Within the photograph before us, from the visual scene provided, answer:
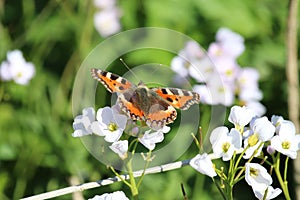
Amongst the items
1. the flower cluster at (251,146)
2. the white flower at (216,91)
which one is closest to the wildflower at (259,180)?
the flower cluster at (251,146)

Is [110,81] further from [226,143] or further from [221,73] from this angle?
[221,73]

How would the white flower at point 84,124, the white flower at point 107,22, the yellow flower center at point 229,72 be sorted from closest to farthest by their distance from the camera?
the white flower at point 84,124 → the yellow flower center at point 229,72 → the white flower at point 107,22

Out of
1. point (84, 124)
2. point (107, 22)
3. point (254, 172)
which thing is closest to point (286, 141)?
point (254, 172)

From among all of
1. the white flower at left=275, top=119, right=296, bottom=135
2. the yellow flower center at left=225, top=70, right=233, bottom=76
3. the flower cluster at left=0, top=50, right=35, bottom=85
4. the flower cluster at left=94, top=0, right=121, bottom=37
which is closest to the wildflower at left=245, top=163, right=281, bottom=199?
the white flower at left=275, top=119, right=296, bottom=135

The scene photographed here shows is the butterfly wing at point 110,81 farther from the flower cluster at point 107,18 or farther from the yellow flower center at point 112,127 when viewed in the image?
the flower cluster at point 107,18

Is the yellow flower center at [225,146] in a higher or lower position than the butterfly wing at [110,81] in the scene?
higher

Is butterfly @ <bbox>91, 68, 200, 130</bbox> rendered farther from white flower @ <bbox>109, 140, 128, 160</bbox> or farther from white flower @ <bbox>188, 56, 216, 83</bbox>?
white flower @ <bbox>188, 56, 216, 83</bbox>

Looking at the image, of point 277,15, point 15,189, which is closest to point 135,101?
point 15,189
